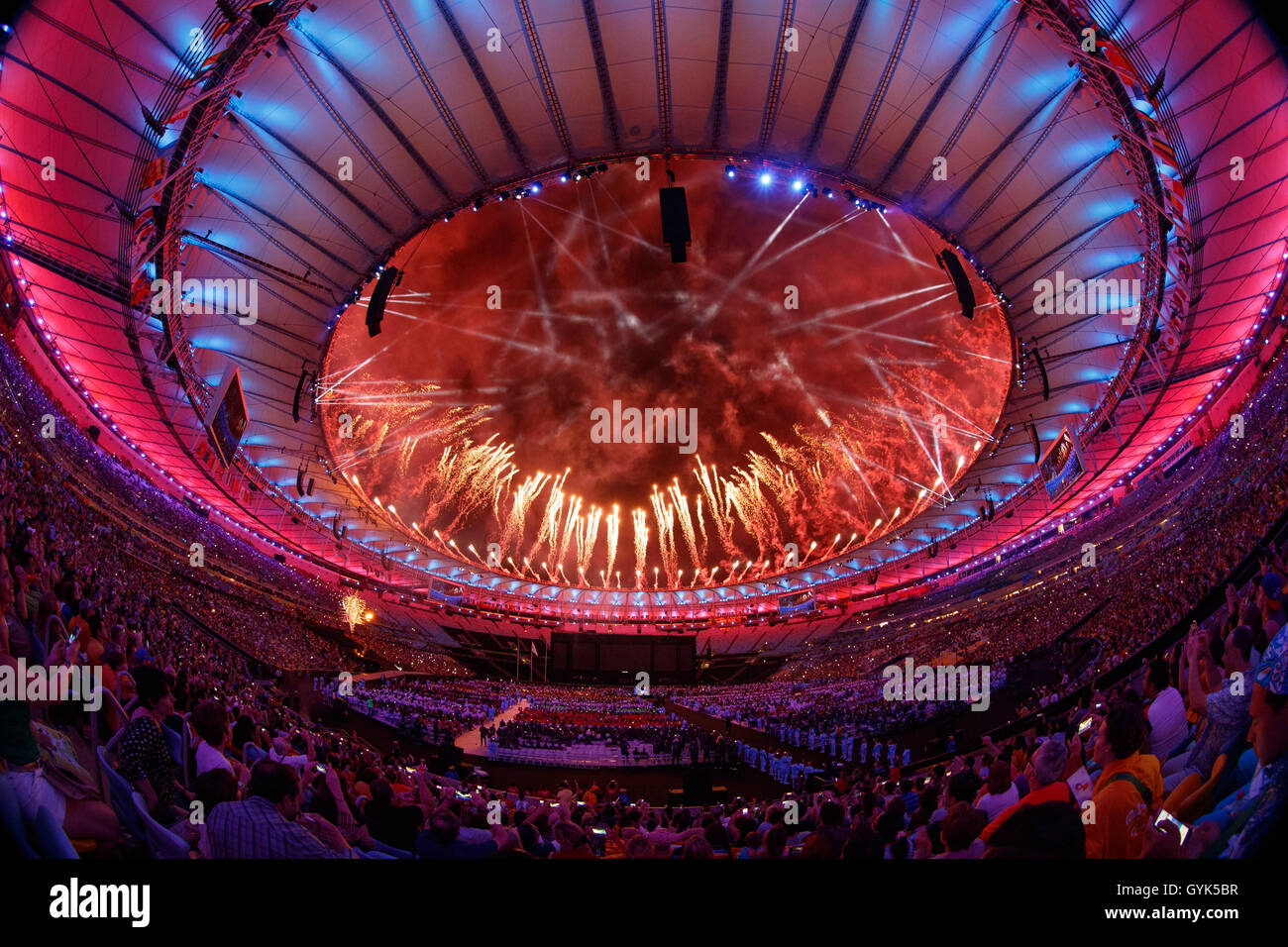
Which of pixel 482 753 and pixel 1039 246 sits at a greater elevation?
pixel 1039 246

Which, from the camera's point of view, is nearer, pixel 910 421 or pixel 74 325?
pixel 74 325

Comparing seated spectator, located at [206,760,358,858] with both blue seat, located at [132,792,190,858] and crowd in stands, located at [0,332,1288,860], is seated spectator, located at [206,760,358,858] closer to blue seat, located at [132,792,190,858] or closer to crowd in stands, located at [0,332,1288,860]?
crowd in stands, located at [0,332,1288,860]

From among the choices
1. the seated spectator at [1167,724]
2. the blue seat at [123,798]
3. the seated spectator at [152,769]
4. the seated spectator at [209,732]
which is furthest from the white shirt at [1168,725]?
the blue seat at [123,798]

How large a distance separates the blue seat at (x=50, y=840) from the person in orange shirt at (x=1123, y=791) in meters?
6.11

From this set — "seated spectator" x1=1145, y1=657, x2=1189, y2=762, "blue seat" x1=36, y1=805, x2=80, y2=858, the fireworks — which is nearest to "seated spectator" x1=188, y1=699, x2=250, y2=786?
"blue seat" x1=36, y1=805, x2=80, y2=858

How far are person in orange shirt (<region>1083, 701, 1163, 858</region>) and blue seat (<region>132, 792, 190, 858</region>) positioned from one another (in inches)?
223

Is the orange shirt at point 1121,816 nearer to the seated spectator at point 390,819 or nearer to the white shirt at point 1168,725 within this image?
the white shirt at point 1168,725

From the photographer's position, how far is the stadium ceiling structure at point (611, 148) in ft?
51.5

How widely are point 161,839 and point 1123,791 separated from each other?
599 cm

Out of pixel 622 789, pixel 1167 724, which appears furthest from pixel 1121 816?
pixel 622 789
